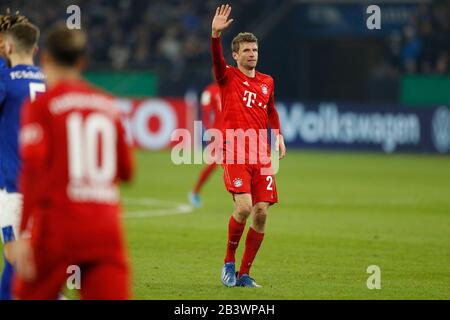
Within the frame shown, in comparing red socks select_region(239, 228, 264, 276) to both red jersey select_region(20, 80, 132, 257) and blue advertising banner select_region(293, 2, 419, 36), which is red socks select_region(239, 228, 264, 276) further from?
blue advertising banner select_region(293, 2, 419, 36)

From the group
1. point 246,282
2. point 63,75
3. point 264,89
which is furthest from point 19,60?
point 246,282

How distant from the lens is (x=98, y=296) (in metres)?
6.05

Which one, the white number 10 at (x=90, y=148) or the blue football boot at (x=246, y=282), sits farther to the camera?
the blue football boot at (x=246, y=282)

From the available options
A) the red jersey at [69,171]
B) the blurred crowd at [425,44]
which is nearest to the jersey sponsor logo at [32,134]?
the red jersey at [69,171]

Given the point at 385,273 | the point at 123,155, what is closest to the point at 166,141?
the point at 385,273

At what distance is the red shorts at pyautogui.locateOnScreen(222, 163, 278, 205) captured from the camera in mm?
10297

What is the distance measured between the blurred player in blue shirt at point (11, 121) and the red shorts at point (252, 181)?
2645mm

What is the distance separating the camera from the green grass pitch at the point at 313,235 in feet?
33.8

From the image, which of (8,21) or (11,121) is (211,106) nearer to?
(8,21)

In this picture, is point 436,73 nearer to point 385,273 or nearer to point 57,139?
point 385,273

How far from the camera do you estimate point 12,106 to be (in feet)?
26.8

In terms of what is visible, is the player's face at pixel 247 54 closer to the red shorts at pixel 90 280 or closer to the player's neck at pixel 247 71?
the player's neck at pixel 247 71

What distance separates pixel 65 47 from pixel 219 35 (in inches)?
171

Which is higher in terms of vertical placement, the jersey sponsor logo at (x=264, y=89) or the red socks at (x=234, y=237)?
the jersey sponsor logo at (x=264, y=89)
